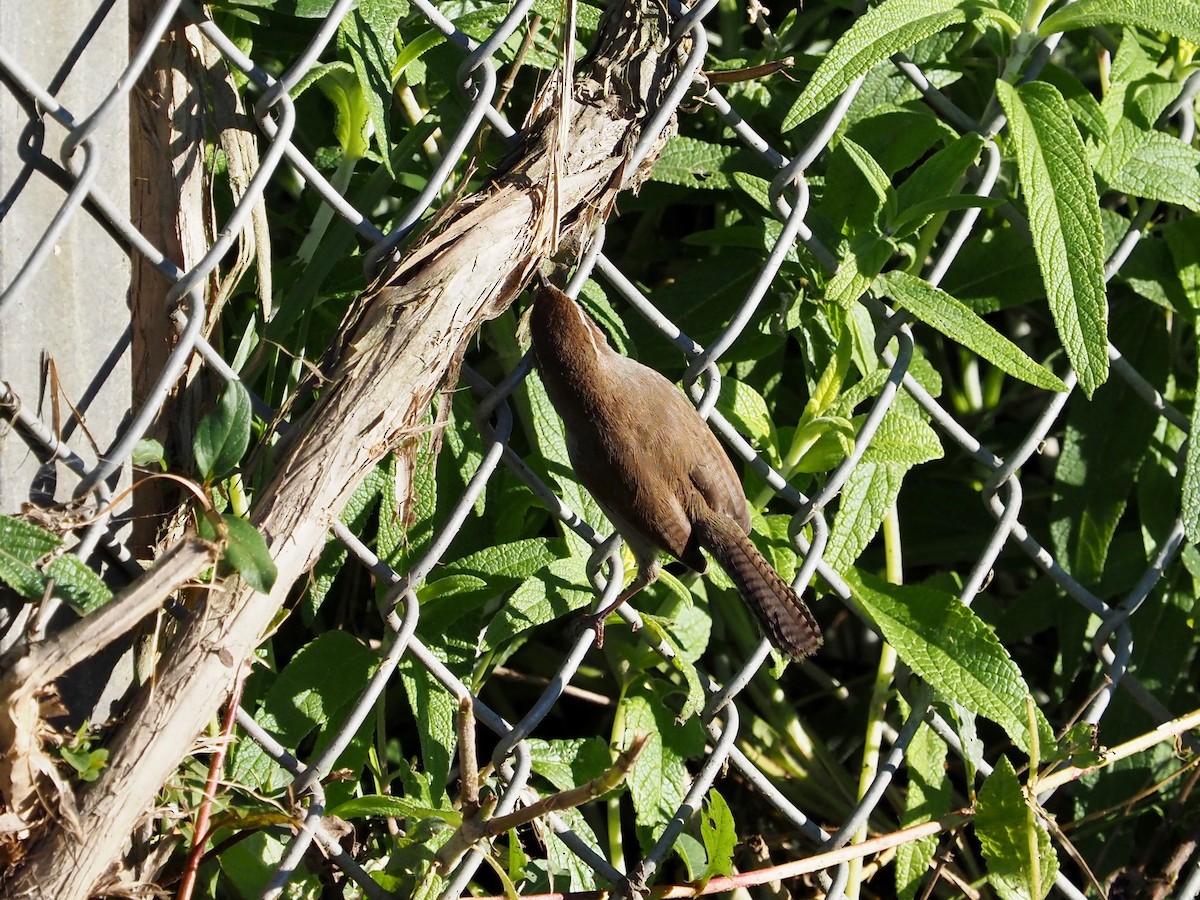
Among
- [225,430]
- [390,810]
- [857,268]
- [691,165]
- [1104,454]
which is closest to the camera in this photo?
[225,430]

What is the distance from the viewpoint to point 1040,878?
199cm

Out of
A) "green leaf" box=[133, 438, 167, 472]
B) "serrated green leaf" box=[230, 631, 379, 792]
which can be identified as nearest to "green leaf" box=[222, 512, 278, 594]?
"green leaf" box=[133, 438, 167, 472]

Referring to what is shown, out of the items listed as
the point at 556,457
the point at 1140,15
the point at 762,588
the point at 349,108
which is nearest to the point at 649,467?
the point at 556,457

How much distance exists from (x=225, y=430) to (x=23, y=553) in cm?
28

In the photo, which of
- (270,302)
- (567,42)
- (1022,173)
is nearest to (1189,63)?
(1022,173)

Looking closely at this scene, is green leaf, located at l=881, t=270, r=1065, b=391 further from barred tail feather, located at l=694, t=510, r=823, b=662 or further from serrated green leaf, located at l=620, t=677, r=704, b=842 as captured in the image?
serrated green leaf, located at l=620, t=677, r=704, b=842

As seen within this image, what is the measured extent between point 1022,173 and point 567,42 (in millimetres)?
780

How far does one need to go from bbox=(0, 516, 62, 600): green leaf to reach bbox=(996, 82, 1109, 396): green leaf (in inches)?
59.1

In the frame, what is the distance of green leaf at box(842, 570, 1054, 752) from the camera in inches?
76.4

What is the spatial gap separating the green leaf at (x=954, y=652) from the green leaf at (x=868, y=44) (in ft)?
2.80

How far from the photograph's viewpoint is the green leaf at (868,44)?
1742 mm

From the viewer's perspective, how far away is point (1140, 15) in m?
1.91

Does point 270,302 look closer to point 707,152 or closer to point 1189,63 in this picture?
point 707,152

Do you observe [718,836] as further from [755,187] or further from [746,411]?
[755,187]
